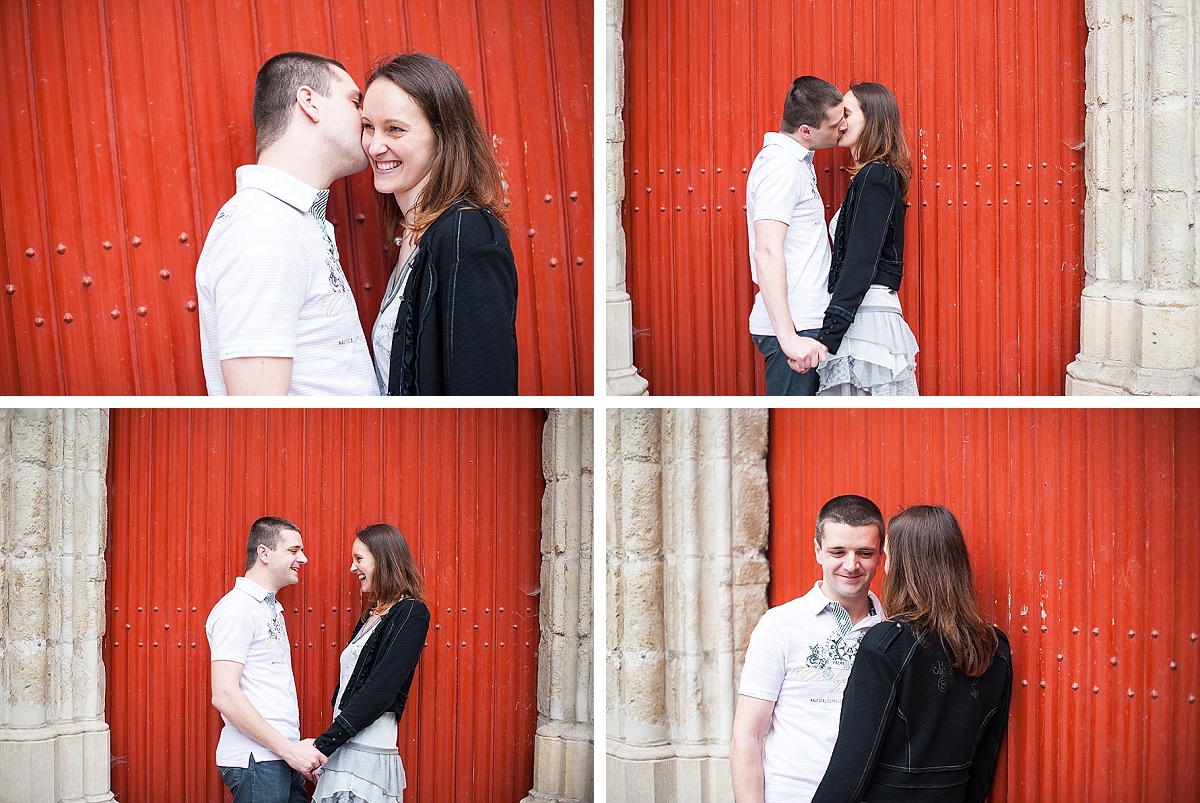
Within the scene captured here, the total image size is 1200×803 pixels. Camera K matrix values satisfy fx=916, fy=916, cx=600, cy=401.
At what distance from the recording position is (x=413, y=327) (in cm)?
203

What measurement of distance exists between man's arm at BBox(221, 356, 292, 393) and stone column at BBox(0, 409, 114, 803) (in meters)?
0.76

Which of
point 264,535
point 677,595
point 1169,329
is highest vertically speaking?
point 1169,329

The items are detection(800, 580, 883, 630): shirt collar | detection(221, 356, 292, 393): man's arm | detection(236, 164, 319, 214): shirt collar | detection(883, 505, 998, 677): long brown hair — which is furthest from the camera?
detection(800, 580, 883, 630): shirt collar

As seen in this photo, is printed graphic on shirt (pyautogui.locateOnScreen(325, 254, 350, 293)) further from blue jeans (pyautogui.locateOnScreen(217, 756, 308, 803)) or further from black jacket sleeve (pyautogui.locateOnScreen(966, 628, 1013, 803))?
black jacket sleeve (pyautogui.locateOnScreen(966, 628, 1013, 803))

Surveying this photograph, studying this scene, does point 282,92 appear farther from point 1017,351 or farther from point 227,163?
point 1017,351

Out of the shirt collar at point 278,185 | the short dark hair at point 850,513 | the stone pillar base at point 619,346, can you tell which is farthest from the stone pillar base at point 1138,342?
the shirt collar at point 278,185

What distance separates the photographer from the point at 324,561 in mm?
2467

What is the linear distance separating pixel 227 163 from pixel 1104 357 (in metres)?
2.41

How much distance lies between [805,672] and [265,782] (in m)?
1.38

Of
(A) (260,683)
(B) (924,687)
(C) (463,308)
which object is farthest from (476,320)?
(B) (924,687)

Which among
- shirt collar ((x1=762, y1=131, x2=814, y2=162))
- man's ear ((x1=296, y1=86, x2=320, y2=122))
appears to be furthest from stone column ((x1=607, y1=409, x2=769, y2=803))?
man's ear ((x1=296, y1=86, x2=320, y2=122))

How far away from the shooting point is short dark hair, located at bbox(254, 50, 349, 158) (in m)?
2.07

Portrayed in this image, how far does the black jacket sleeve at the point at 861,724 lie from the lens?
204 cm

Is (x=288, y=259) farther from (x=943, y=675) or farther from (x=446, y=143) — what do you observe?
(x=943, y=675)
